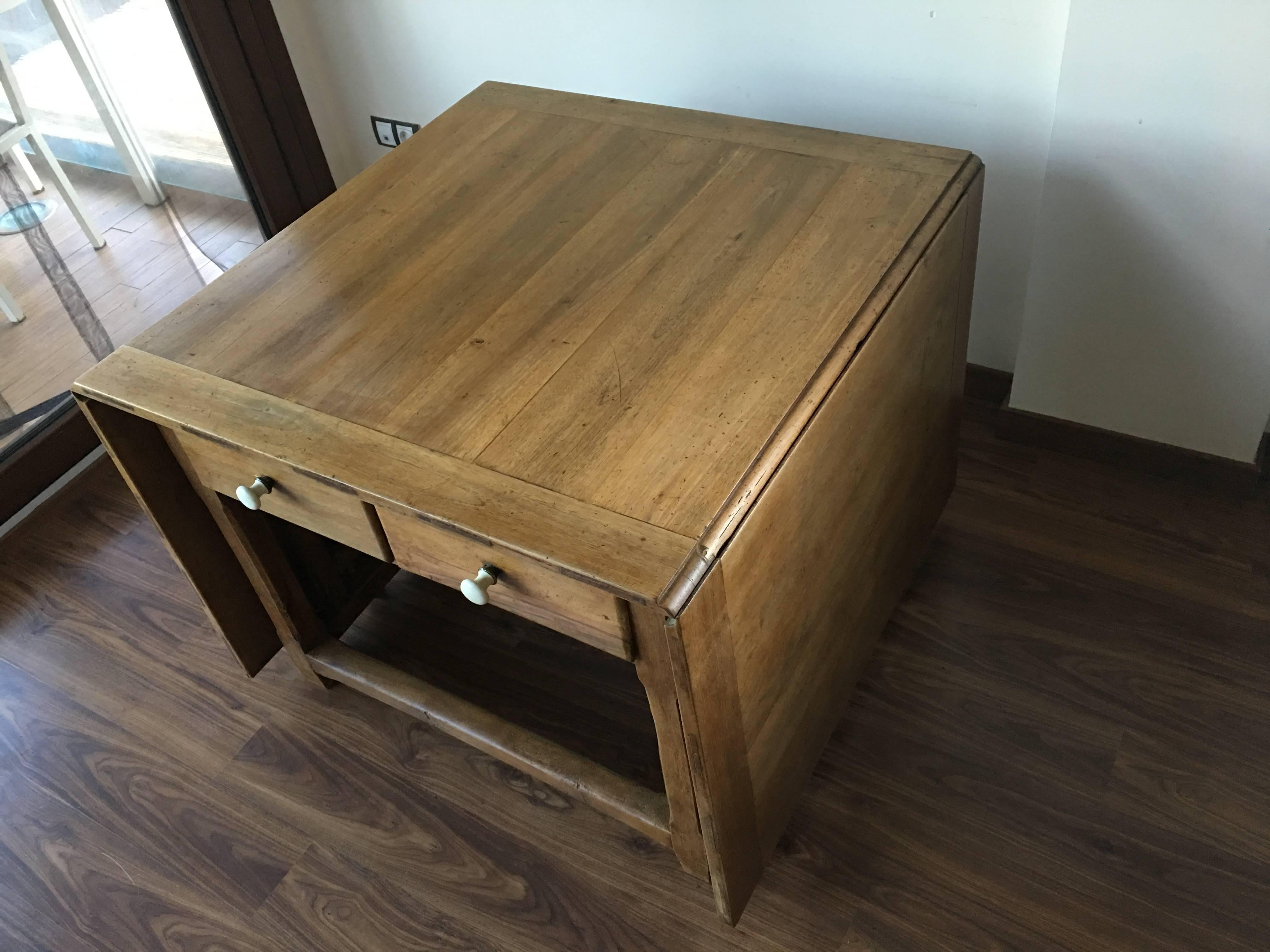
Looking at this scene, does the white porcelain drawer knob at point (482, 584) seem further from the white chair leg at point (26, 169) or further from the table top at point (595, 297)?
the white chair leg at point (26, 169)

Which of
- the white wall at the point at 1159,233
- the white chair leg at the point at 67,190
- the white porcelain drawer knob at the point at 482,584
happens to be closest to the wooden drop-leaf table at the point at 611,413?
the white porcelain drawer knob at the point at 482,584

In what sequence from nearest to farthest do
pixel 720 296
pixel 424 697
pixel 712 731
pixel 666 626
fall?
pixel 666 626 → pixel 712 731 → pixel 720 296 → pixel 424 697

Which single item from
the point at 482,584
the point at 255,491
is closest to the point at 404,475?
the point at 482,584

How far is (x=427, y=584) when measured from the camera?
1.74m

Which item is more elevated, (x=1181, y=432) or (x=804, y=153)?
(x=804, y=153)

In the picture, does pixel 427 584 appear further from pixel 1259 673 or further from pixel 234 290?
pixel 1259 673

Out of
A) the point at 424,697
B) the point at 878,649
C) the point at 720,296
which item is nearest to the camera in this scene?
the point at 720,296

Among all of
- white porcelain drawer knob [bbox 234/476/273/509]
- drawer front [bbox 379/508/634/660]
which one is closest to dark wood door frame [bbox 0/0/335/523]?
white porcelain drawer knob [bbox 234/476/273/509]

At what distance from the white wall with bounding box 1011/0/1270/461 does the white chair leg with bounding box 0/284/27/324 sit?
1.80 metres

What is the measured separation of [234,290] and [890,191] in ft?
2.60

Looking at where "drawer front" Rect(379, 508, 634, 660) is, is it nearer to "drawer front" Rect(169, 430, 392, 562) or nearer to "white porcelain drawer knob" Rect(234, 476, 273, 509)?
"drawer front" Rect(169, 430, 392, 562)

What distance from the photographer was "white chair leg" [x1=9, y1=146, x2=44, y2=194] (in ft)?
6.25

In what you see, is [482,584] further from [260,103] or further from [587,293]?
[260,103]

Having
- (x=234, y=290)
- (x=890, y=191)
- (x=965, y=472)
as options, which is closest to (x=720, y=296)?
(x=890, y=191)
